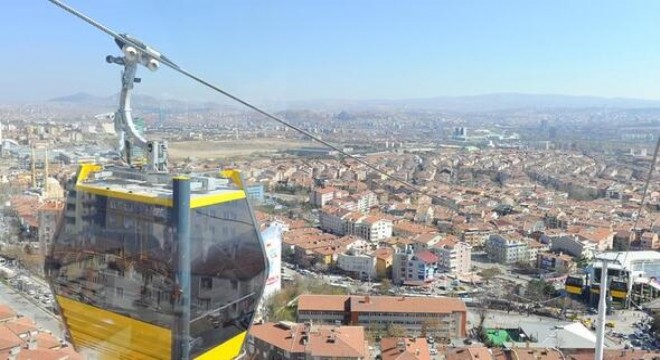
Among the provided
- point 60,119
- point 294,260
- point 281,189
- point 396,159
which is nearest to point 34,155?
point 60,119

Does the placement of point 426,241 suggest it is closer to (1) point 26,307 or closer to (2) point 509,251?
(2) point 509,251

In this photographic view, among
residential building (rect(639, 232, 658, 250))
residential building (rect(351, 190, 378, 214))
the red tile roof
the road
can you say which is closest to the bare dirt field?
residential building (rect(351, 190, 378, 214))

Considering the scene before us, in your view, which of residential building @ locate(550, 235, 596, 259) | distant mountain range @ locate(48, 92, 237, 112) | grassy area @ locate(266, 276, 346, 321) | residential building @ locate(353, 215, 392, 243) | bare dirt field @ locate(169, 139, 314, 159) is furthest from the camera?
residential building @ locate(353, 215, 392, 243)

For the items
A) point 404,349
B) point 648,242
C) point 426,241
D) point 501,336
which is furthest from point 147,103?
point 648,242

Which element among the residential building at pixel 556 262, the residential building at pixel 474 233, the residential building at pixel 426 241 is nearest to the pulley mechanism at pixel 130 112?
the residential building at pixel 426 241

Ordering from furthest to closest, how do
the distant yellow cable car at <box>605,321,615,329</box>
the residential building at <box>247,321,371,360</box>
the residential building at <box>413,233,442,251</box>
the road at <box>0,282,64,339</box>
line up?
the residential building at <box>413,233,442,251</box> → the distant yellow cable car at <box>605,321,615,329</box> → the road at <box>0,282,64,339</box> → the residential building at <box>247,321,371,360</box>

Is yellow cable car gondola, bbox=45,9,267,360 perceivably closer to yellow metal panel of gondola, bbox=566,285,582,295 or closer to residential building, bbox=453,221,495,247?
yellow metal panel of gondola, bbox=566,285,582,295
